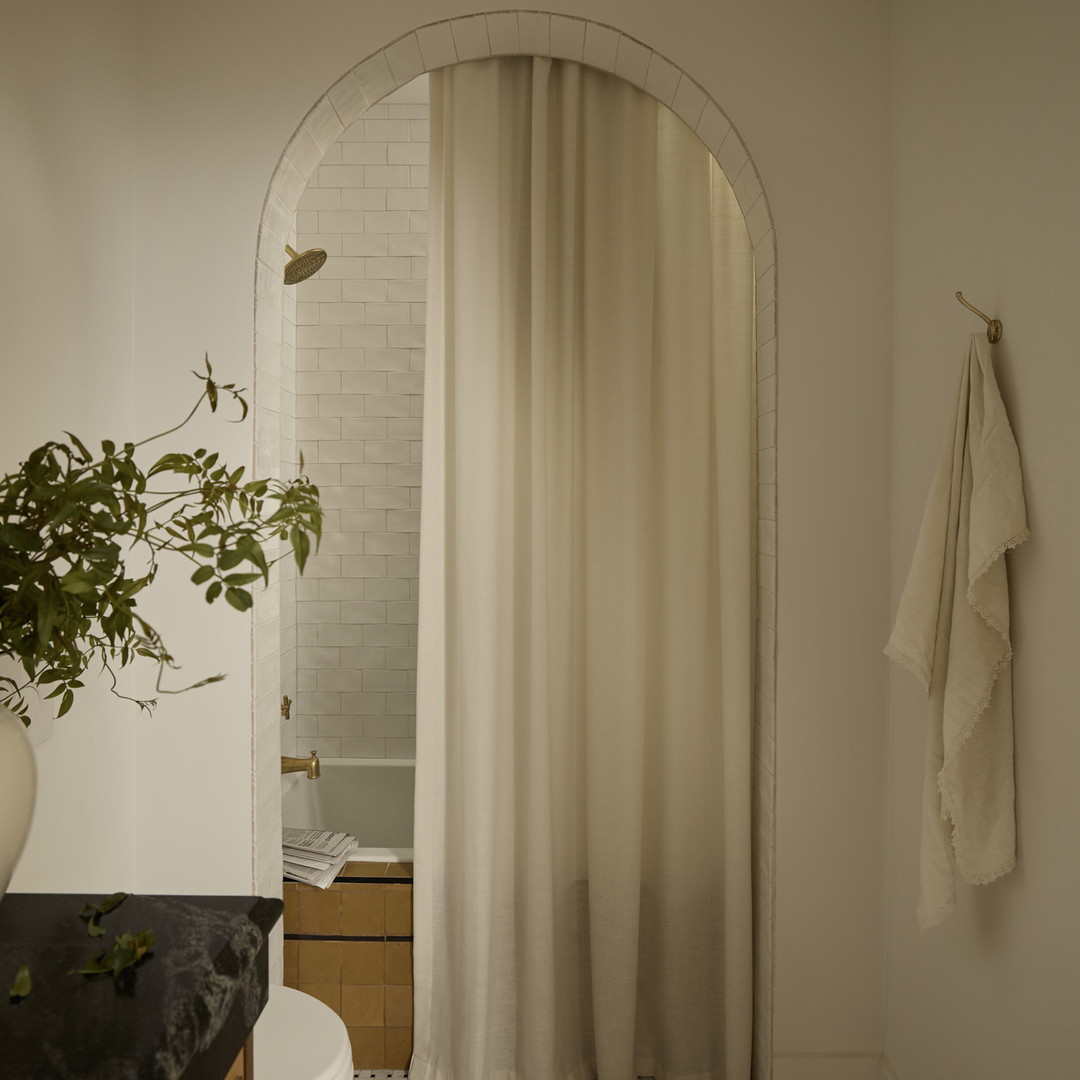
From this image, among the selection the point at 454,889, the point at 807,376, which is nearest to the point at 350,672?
the point at 454,889

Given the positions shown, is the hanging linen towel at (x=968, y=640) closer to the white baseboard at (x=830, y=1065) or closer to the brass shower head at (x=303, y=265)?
the white baseboard at (x=830, y=1065)

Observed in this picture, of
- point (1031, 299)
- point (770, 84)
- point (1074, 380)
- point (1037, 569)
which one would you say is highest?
point (770, 84)

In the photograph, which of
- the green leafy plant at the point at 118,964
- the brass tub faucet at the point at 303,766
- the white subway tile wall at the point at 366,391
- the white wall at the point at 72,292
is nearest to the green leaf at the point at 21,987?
the green leafy plant at the point at 118,964

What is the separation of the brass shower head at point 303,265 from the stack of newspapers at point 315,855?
1457 millimetres

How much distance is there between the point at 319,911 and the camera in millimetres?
2182

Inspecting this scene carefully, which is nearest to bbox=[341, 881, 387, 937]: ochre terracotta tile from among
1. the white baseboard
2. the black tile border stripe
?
the black tile border stripe

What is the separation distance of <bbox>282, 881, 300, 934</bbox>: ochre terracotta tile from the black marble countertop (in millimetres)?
1302

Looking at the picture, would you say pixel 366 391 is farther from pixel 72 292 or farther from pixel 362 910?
pixel 362 910

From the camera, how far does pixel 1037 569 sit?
137 cm

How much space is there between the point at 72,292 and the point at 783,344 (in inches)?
55.6

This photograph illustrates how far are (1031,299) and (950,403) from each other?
300mm

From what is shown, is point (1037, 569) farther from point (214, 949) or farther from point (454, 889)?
point (454, 889)

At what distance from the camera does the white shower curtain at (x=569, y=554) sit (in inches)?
84.2

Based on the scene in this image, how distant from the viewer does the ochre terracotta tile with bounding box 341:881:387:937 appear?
219cm
